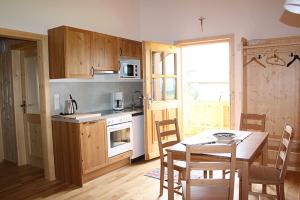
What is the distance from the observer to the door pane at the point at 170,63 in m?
4.57

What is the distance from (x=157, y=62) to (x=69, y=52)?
62.9 inches

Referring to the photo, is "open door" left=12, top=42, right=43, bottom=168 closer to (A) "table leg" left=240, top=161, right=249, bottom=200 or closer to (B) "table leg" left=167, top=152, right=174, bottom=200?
(B) "table leg" left=167, top=152, right=174, bottom=200

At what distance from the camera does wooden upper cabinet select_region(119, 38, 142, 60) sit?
4234 millimetres

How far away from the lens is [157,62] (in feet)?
14.6

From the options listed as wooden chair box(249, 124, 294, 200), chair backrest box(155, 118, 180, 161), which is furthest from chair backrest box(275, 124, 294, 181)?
chair backrest box(155, 118, 180, 161)

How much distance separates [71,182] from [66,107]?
1.02m

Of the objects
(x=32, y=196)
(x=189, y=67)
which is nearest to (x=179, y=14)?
(x=189, y=67)

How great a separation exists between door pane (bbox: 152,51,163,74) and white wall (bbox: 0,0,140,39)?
2.68ft

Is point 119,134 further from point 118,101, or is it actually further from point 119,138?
point 118,101

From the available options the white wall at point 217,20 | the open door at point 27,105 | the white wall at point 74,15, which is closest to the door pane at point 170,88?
the white wall at point 217,20

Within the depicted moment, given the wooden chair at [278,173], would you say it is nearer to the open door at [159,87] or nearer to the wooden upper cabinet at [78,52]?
the open door at [159,87]

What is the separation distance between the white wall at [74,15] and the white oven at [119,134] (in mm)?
1534

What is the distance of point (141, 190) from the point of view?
3.17 m

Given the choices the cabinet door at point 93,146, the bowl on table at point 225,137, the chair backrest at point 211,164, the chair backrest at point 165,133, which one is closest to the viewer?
the chair backrest at point 211,164
